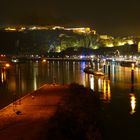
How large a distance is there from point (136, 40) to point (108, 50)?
87.9ft

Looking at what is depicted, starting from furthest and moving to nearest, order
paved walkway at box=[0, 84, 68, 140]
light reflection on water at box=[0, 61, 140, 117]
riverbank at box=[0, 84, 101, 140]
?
light reflection on water at box=[0, 61, 140, 117] → paved walkway at box=[0, 84, 68, 140] → riverbank at box=[0, 84, 101, 140]

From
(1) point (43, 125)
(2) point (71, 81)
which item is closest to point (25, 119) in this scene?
(1) point (43, 125)

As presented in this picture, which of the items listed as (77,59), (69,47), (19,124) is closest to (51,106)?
(19,124)

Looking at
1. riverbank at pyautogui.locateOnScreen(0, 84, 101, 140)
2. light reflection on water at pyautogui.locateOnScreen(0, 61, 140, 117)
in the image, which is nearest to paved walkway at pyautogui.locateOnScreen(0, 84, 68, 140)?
riverbank at pyautogui.locateOnScreen(0, 84, 101, 140)

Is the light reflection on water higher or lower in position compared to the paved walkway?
lower

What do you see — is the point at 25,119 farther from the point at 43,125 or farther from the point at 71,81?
the point at 71,81

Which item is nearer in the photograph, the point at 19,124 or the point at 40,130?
the point at 40,130

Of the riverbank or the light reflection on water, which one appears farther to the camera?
the light reflection on water

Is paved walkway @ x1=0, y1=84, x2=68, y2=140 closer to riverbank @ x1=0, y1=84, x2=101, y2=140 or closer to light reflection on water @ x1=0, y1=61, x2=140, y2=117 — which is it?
riverbank @ x1=0, y1=84, x2=101, y2=140

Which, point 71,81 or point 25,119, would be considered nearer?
point 25,119

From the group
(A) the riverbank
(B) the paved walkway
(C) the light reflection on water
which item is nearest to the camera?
(A) the riverbank

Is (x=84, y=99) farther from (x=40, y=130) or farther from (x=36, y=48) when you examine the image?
(x=36, y=48)

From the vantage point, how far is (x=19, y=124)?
42.9 ft

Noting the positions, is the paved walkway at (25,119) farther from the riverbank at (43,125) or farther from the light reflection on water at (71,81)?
the light reflection on water at (71,81)
